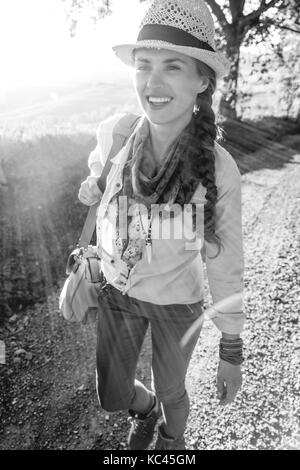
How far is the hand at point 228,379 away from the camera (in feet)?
7.65

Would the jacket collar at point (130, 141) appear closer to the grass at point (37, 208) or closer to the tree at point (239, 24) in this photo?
the grass at point (37, 208)

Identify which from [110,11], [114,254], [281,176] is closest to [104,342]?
[114,254]

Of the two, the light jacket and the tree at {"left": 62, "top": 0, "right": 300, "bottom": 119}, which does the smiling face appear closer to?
the light jacket

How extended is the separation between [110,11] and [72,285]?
53.6 ft

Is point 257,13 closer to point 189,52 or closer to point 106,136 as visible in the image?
point 106,136

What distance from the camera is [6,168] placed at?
22.2 feet

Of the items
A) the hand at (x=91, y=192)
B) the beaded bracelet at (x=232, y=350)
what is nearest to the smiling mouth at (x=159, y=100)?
the hand at (x=91, y=192)

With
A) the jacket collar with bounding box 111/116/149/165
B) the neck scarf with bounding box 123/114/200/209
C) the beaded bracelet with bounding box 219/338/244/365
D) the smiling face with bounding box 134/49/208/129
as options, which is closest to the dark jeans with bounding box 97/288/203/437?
the beaded bracelet with bounding box 219/338/244/365

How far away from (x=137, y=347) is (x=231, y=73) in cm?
1606

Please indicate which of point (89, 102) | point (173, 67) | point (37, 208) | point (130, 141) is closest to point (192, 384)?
point (130, 141)

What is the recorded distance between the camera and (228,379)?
7.69 ft

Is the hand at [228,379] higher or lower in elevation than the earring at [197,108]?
lower

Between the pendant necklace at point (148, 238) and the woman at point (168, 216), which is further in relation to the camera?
the pendant necklace at point (148, 238)

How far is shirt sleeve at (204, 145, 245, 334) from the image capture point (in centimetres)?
206
